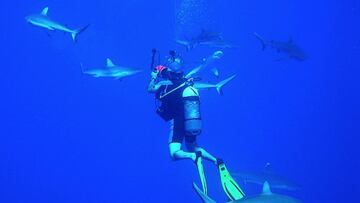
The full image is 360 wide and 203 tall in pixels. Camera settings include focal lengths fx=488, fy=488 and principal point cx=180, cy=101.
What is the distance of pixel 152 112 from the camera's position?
3525 cm

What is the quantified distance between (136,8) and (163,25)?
2.95 metres

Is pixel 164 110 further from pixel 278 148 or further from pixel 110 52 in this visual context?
pixel 110 52

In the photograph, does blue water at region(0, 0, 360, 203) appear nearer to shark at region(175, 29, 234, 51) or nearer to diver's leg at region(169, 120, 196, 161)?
shark at region(175, 29, 234, 51)

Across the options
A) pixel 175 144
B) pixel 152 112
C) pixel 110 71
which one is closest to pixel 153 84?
pixel 175 144

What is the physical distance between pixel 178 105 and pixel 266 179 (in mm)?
6449

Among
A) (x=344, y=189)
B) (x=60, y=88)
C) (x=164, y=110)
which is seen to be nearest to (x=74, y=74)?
(x=60, y=88)

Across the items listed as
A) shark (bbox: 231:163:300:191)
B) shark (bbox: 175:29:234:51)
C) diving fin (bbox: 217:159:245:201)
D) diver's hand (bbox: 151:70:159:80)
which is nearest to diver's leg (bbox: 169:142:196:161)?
diving fin (bbox: 217:159:245:201)

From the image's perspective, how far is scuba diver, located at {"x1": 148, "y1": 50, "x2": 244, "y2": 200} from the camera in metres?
7.49

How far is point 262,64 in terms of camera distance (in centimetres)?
4472

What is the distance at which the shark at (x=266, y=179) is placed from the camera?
13.2 meters

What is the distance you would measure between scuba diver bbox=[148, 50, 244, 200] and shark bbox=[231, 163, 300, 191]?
5729mm

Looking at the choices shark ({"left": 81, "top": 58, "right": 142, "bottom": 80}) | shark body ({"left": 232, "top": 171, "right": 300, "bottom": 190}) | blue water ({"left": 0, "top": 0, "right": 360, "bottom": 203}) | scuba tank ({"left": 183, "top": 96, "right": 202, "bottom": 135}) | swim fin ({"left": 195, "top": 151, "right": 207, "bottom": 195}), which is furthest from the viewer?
blue water ({"left": 0, "top": 0, "right": 360, "bottom": 203})

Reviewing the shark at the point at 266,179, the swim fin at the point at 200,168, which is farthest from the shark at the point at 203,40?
the swim fin at the point at 200,168

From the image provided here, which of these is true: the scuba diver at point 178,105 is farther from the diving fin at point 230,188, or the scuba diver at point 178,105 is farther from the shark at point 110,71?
the shark at point 110,71
